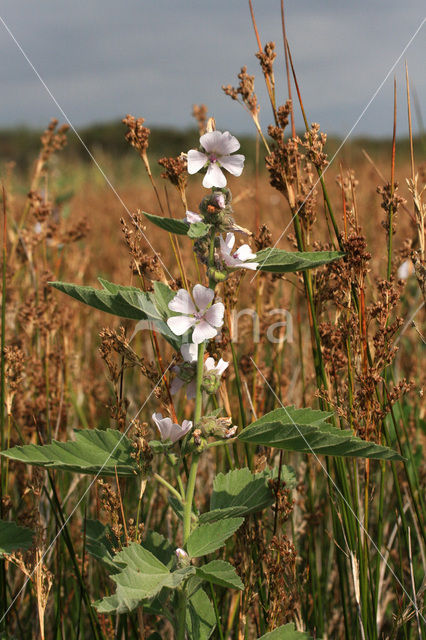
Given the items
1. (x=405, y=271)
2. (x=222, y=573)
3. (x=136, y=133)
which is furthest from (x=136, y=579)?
(x=405, y=271)

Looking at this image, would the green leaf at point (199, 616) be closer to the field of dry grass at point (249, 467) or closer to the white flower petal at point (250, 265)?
the field of dry grass at point (249, 467)

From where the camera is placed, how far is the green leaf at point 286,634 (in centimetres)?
117

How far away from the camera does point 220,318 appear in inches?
43.8

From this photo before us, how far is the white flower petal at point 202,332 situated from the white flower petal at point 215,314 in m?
0.01

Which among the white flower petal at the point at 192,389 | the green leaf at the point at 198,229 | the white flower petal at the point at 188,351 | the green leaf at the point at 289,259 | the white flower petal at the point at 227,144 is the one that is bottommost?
the white flower petal at the point at 192,389

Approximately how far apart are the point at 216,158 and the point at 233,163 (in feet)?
0.12

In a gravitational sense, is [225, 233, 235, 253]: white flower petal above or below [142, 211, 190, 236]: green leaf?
below

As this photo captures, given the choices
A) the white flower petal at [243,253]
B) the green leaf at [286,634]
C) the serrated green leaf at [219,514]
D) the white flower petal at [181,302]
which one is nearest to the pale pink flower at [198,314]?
the white flower petal at [181,302]

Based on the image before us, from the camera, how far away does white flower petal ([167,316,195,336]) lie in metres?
1.10

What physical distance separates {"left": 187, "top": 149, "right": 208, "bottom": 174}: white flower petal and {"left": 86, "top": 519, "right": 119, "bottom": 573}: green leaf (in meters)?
0.80

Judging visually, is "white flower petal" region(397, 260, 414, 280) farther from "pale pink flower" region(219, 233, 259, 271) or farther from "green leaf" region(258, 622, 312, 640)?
"green leaf" region(258, 622, 312, 640)

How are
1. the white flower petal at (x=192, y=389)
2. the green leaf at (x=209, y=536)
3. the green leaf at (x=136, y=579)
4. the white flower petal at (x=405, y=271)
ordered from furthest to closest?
the white flower petal at (x=405, y=271), the white flower petal at (x=192, y=389), the green leaf at (x=209, y=536), the green leaf at (x=136, y=579)

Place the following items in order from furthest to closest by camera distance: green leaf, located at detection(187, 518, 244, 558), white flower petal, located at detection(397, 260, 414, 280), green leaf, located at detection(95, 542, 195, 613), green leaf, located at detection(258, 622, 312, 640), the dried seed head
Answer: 1. white flower petal, located at detection(397, 260, 414, 280)
2. the dried seed head
3. green leaf, located at detection(258, 622, 312, 640)
4. green leaf, located at detection(187, 518, 244, 558)
5. green leaf, located at detection(95, 542, 195, 613)

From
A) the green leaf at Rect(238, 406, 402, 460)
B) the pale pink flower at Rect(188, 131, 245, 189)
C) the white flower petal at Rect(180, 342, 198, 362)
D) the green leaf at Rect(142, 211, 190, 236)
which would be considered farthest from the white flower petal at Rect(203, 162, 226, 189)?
the green leaf at Rect(238, 406, 402, 460)
